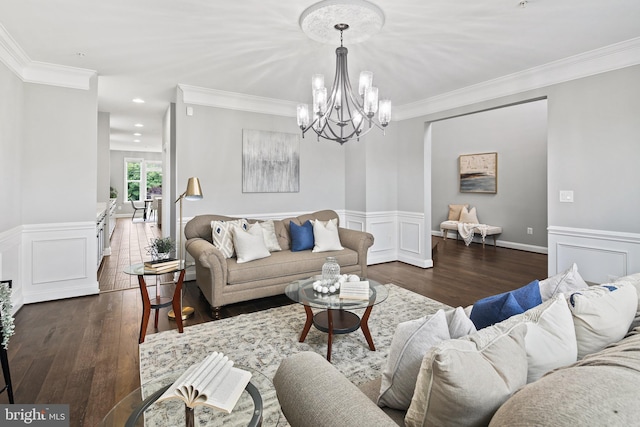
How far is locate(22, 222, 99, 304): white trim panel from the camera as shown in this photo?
11.5 ft

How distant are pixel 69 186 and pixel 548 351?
14.7 feet

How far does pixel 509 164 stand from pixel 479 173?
0.68 m

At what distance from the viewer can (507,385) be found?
2.68 ft

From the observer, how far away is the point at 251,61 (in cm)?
337

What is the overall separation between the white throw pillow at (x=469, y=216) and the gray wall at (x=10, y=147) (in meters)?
7.67

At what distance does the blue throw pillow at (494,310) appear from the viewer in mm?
1269

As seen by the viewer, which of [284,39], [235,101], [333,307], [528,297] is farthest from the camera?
[235,101]

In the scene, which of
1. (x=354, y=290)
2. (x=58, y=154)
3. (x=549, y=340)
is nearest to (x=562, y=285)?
(x=549, y=340)

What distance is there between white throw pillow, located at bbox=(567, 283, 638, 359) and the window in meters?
14.4

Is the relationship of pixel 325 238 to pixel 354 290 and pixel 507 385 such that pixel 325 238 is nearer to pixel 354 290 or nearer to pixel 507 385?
pixel 354 290

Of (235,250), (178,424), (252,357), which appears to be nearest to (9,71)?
(235,250)

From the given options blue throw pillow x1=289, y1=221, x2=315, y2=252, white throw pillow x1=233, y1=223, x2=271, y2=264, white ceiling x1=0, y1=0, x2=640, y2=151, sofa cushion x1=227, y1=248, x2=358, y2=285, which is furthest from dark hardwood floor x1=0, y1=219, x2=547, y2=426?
A: white ceiling x1=0, y1=0, x2=640, y2=151

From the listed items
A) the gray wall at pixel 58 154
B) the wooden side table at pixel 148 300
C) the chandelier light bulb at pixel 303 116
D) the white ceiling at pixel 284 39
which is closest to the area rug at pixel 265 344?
the wooden side table at pixel 148 300

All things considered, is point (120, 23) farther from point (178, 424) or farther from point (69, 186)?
point (178, 424)
